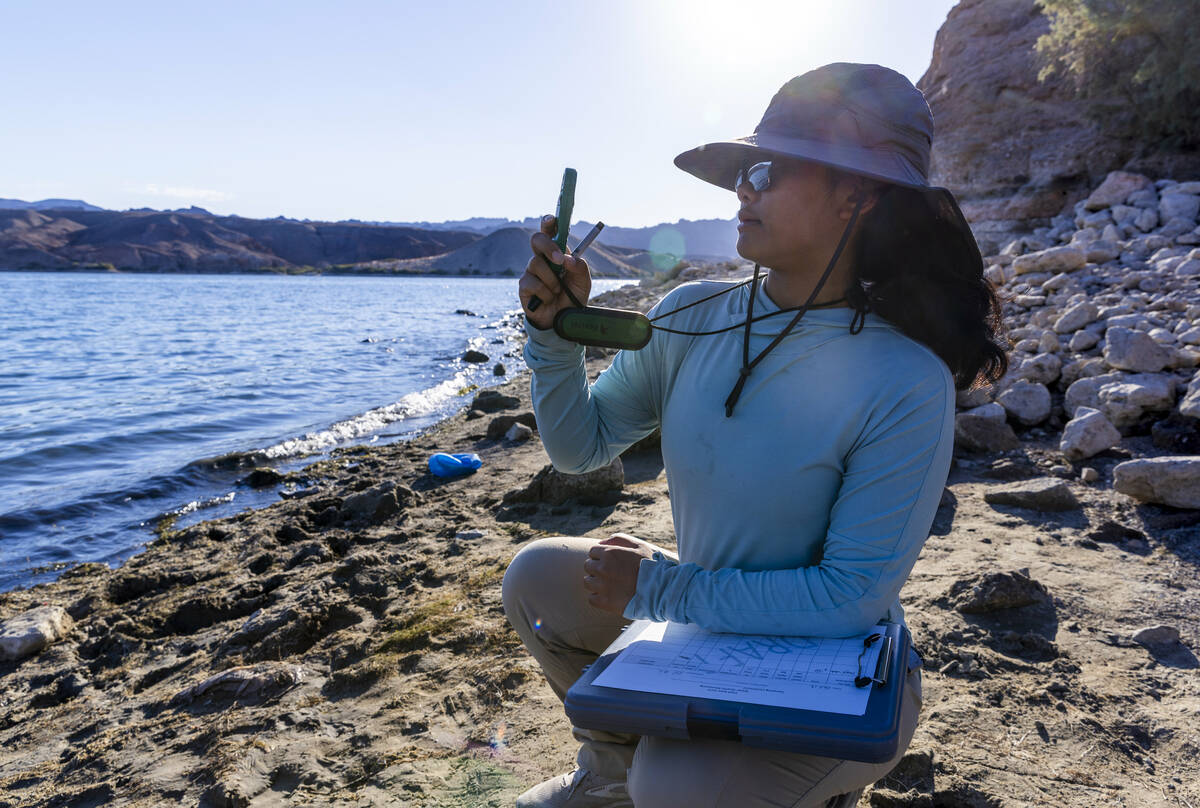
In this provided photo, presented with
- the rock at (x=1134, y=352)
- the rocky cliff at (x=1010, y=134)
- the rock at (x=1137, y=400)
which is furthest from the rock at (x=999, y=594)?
the rocky cliff at (x=1010, y=134)

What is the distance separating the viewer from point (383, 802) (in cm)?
235

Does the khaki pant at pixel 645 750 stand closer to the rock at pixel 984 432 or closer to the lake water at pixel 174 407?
the rock at pixel 984 432

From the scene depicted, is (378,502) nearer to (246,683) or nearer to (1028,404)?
(246,683)

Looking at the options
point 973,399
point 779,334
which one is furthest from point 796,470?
point 973,399

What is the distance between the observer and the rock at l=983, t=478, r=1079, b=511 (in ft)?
14.6

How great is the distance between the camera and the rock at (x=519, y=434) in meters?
7.96

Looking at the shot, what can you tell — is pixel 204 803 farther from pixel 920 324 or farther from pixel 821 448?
pixel 920 324

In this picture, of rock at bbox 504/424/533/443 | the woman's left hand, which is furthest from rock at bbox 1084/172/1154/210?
the woman's left hand

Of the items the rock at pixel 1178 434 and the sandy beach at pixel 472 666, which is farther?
the rock at pixel 1178 434

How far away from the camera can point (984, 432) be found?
5621 millimetres

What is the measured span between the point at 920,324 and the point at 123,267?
373 feet

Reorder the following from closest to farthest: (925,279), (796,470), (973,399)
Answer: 1. (796,470)
2. (925,279)
3. (973,399)

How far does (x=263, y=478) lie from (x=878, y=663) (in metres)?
7.80

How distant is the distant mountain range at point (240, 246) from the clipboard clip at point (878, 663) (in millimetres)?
93144
